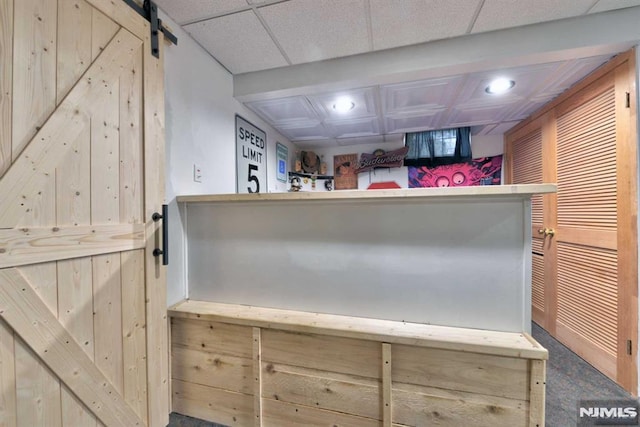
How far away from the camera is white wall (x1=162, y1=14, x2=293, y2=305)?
5.65ft

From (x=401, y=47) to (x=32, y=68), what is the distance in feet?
7.03

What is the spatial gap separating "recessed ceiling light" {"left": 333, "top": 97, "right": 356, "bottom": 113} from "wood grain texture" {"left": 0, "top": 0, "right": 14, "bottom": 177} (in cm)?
216

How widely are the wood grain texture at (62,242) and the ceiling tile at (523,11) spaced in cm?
246

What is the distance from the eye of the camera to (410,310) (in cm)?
146

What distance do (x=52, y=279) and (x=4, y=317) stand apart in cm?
17

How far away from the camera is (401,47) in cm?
200

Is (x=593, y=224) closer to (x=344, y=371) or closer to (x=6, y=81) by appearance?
(x=344, y=371)

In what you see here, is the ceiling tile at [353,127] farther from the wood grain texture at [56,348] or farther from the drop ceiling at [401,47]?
the wood grain texture at [56,348]

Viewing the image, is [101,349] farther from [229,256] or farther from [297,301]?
[297,301]

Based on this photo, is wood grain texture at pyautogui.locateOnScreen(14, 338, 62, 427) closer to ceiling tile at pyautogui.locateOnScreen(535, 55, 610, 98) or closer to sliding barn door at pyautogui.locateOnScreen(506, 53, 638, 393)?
sliding barn door at pyautogui.locateOnScreen(506, 53, 638, 393)

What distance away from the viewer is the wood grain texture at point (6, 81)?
909 millimetres

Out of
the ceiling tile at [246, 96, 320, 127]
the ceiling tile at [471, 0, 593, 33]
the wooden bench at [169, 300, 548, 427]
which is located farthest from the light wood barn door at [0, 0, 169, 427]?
the ceiling tile at [471, 0, 593, 33]

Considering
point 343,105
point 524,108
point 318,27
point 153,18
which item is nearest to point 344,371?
point 318,27

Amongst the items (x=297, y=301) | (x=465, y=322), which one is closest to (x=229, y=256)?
(x=297, y=301)
